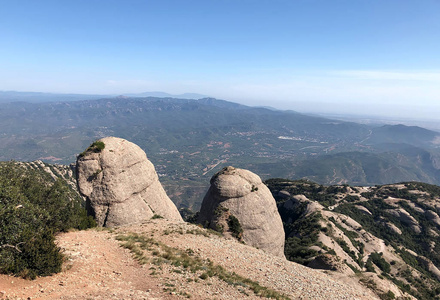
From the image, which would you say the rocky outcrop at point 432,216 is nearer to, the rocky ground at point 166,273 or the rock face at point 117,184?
the rocky ground at point 166,273

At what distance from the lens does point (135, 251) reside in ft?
70.0

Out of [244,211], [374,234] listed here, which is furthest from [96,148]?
[374,234]

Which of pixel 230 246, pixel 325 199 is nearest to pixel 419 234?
pixel 325 199

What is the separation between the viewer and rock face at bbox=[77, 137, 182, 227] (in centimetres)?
3231

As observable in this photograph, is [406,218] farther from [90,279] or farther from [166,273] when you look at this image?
[90,279]

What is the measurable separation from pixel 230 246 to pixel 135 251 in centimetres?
1164

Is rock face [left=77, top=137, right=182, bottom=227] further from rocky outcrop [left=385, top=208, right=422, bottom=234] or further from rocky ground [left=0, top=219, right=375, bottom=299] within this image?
rocky outcrop [left=385, top=208, right=422, bottom=234]

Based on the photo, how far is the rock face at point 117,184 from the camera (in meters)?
32.3

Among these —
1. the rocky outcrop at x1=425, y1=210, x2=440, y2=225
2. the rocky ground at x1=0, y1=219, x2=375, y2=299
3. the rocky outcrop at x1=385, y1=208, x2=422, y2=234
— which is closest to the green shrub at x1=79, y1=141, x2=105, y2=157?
the rocky ground at x1=0, y1=219, x2=375, y2=299

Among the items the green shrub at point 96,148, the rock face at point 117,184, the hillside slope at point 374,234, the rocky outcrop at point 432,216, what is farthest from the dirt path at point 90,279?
the rocky outcrop at point 432,216

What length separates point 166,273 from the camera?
18531mm

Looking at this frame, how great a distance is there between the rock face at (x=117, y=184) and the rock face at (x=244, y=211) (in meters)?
8.52

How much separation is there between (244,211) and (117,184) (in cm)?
2087

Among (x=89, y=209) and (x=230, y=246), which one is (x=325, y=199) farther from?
(x=89, y=209)
